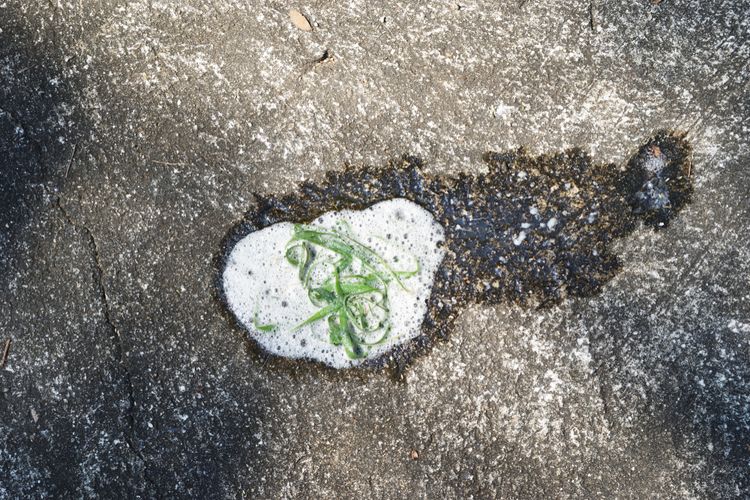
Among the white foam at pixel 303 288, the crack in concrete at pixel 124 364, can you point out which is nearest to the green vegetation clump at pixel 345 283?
the white foam at pixel 303 288

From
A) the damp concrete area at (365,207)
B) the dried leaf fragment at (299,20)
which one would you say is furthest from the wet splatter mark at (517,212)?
the dried leaf fragment at (299,20)

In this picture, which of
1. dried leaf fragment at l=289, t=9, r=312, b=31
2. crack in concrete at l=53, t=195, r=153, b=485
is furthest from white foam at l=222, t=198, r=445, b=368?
dried leaf fragment at l=289, t=9, r=312, b=31

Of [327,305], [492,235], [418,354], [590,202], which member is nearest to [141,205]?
[327,305]

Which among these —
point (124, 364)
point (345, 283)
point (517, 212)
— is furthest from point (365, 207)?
point (124, 364)

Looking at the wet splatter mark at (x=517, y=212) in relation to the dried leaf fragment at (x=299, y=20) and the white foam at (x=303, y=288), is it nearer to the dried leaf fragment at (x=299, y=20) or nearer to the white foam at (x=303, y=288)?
the white foam at (x=303, y=288)

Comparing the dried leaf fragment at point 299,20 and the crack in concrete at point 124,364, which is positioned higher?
the dried leaf fragment at point 299,20

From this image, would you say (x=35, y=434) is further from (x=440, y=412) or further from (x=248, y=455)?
(x=440, y=412)

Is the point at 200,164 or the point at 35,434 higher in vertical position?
the point at 200,164
